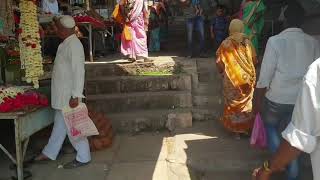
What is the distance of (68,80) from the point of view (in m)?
5.29

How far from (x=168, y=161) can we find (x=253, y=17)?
3401mm

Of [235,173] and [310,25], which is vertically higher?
[310,25]

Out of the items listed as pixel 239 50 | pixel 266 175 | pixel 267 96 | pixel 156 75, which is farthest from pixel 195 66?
pixel 266 175

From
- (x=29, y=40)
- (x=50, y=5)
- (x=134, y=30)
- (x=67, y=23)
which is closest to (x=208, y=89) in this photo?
(x=134, y=30)

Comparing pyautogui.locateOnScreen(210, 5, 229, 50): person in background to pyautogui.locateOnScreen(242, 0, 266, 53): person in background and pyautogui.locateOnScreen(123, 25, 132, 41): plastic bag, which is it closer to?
pyautogui.locateOnScreen(242, 0, 266, 53): person in background

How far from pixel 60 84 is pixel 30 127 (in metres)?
0.61

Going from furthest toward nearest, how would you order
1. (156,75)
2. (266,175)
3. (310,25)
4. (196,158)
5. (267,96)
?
(156,75)
(196,158)
(267,96)
(310,25)
(266,175)

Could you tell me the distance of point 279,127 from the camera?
444 centimetres

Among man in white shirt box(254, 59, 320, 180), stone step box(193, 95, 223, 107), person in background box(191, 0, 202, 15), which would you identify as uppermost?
person in background box(191, 0, 202, 15)

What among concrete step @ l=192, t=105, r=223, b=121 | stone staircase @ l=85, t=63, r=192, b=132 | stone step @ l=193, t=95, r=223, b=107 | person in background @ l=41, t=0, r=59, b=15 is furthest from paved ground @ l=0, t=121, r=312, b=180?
person in background @ l=41, t=0, r=59, b=15

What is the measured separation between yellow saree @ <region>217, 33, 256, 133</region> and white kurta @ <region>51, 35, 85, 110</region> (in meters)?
1.92

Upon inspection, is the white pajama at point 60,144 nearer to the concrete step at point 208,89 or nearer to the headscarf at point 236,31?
the headscarf at point 236,31

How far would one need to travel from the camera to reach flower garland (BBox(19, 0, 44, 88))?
205 inches

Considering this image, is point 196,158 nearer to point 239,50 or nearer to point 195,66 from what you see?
point 239,50
